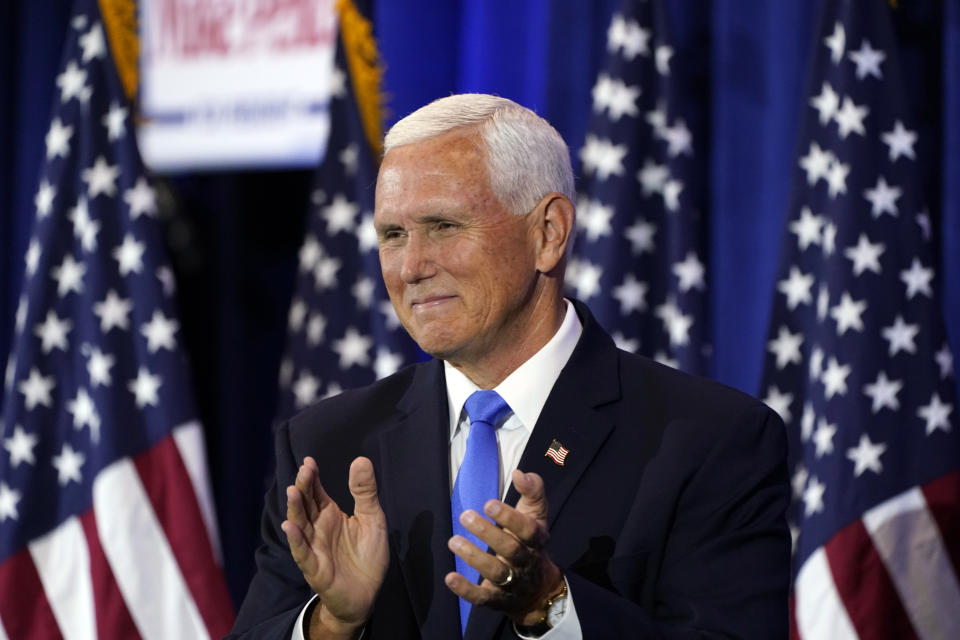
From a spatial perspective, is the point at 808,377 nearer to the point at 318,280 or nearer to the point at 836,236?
the point at 836,236

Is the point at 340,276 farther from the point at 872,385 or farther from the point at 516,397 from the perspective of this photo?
the point at 516,397

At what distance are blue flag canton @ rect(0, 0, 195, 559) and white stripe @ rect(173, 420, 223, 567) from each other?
0.04 metres

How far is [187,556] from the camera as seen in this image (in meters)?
3.72

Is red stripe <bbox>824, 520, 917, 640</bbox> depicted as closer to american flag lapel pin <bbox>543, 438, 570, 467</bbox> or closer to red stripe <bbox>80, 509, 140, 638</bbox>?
american flag lapel pin <bbox>543, 438, 570, 467</bbox>

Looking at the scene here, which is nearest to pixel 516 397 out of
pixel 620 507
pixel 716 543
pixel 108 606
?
pixel 620 507

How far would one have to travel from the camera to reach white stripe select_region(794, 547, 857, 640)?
9.58 ft

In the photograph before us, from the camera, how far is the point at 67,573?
12.6 ft

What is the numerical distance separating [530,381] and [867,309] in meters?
1.54

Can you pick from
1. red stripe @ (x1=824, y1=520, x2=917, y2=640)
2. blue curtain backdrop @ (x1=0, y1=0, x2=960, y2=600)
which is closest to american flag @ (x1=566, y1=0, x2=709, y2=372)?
blue curtain backdrop @ (x1=0, y1=0, x2=960, y2=600)

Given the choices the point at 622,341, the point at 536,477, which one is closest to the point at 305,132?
the point at 622,341

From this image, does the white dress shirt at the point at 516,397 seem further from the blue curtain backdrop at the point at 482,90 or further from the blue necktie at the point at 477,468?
the blue curtain backdrop at the point at 482,90

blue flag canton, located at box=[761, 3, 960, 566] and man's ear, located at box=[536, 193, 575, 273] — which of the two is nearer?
man's ear, located at box=[536, 193, 575, 273]

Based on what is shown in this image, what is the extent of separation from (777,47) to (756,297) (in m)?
0.77

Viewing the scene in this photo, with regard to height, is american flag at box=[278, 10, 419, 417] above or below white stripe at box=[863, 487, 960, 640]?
above
